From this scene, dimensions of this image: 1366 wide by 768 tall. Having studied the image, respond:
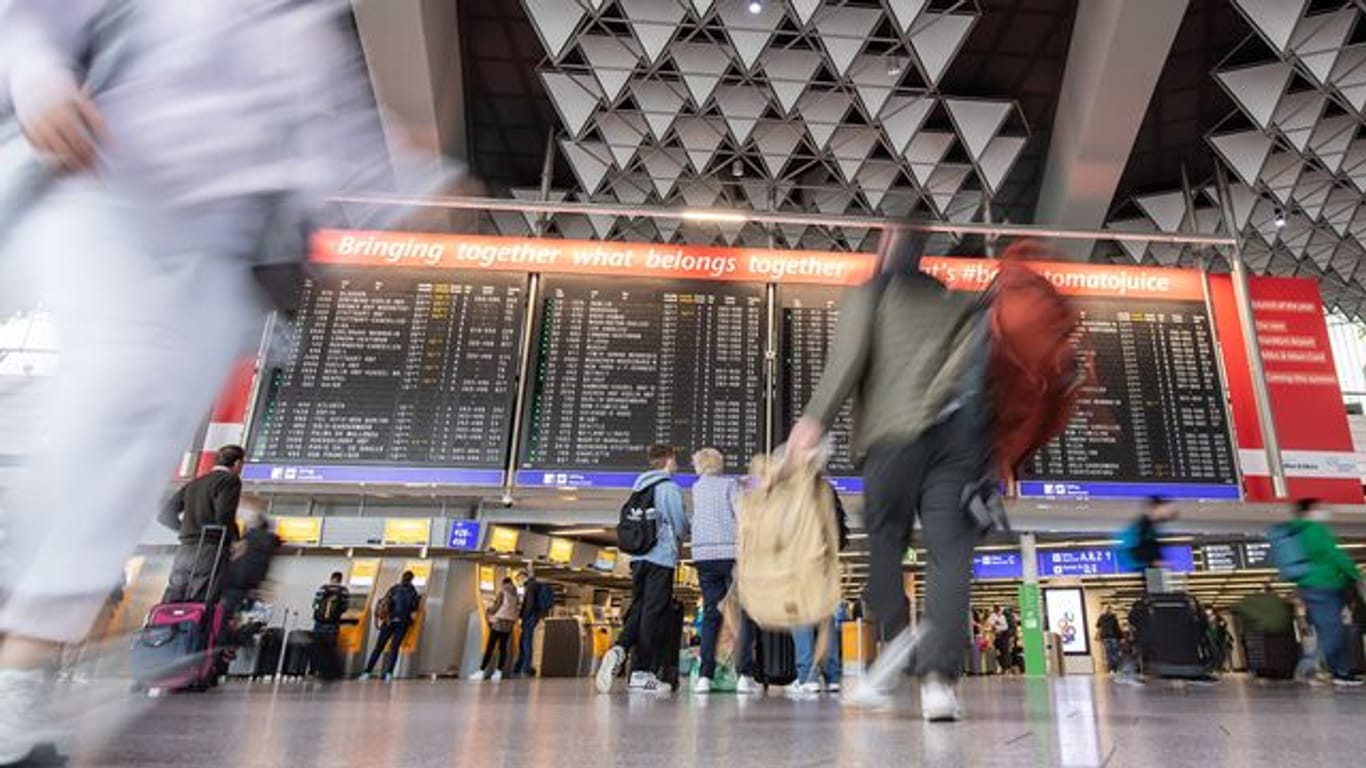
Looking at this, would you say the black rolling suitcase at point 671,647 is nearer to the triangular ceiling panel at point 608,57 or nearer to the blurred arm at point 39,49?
the blurred arm at point 39,49

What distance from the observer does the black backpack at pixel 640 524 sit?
5.04 meters

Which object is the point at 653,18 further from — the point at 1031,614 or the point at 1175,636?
the point at 1031,614

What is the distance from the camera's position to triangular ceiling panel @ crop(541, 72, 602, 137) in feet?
29.2

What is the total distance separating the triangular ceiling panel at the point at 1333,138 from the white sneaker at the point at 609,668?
965 cm

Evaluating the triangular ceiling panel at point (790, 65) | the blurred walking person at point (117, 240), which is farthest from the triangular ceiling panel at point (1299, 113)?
the blurred walking person at point (117, 240)

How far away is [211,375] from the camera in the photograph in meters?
1.54

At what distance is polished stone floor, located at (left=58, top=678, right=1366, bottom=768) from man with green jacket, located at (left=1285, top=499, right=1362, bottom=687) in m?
3.86

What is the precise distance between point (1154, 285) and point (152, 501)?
917cm

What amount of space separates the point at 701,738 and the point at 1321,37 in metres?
9.74

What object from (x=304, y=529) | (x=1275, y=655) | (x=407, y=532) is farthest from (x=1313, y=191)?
(x=304, y=529)

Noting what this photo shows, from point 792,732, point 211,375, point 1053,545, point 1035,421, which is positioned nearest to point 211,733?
point 211,375

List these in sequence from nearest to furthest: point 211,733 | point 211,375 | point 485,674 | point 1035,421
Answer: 1. point 211,375
2. point 211,733
3. point 1035,421
4. point 485,674

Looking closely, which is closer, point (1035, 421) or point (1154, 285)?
point (1035, 421)

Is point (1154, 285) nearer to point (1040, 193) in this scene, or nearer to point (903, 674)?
point (1040, 193)
